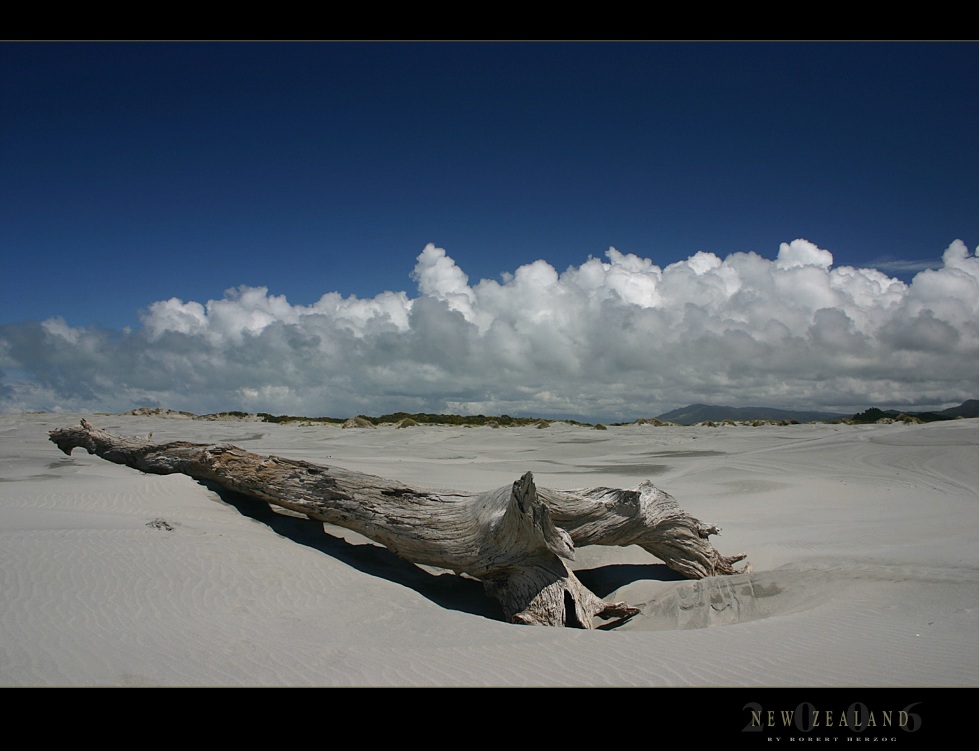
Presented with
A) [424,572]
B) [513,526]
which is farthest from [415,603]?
[424,572]

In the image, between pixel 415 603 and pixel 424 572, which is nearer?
pixel 415 603

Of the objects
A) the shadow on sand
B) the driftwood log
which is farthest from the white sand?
the driftwood log

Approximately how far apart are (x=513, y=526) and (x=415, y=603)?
1.33 metres

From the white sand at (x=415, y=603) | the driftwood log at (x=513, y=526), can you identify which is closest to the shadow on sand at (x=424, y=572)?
the white sand at (x=415, y=603)

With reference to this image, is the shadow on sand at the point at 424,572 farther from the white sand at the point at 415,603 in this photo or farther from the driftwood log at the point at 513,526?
the driftwood log at the point at 513,526

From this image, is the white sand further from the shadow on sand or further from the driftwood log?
the driftwood log

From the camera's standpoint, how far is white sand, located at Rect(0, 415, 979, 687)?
3.87m

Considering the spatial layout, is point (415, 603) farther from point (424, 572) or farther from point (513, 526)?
point (424, 572)

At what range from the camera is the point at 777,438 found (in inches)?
1004

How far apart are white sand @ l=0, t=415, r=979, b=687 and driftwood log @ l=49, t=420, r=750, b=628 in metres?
0.45

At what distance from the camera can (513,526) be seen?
5852 mm

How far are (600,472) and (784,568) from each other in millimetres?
11714

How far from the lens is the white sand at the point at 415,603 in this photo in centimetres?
387
